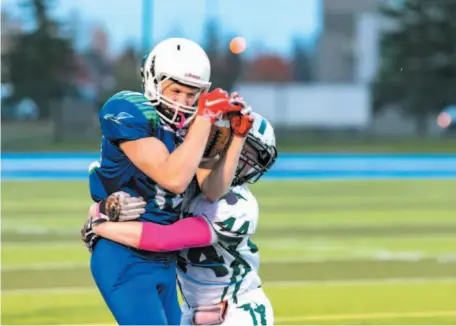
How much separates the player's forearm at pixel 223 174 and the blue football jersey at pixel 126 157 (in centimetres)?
15

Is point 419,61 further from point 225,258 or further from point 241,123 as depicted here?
point 241,123

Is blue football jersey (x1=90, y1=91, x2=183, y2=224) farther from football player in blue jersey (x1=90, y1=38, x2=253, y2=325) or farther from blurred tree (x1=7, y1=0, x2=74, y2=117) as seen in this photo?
blurred tree (x1=7, y1=0, x2=74, y2=117)

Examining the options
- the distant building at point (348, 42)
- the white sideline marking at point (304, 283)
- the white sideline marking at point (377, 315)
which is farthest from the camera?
the distant building at point (348, 42)

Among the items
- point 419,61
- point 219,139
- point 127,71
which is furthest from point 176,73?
point 419,61

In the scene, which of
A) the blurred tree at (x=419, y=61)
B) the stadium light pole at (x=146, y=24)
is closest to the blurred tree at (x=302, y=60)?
the blurred tree at (x=419, y=61)

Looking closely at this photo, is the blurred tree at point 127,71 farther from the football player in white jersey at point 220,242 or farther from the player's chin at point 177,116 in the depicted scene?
the player's chin at point 177,116

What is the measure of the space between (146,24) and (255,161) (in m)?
27.1

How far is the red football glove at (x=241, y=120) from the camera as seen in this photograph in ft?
11.6

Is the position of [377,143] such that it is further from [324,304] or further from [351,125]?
[324,304]

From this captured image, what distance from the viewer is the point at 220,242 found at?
3.79 meters

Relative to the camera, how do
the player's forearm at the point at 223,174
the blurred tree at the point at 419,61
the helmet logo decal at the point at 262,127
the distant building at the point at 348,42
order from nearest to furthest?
1. the player's forearm at the point at 223,174
2. the helmet logo decal at the point at 262,127
3. the blurred tree at the point at 419,61
4. the distant building at the point at 348,42

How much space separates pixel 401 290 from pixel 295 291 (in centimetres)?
76

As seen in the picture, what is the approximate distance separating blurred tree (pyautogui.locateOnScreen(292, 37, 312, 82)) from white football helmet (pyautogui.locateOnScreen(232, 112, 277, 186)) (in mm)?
35292

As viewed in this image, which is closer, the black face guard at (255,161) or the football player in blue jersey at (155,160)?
the football player in blue jersey at (155,160)
